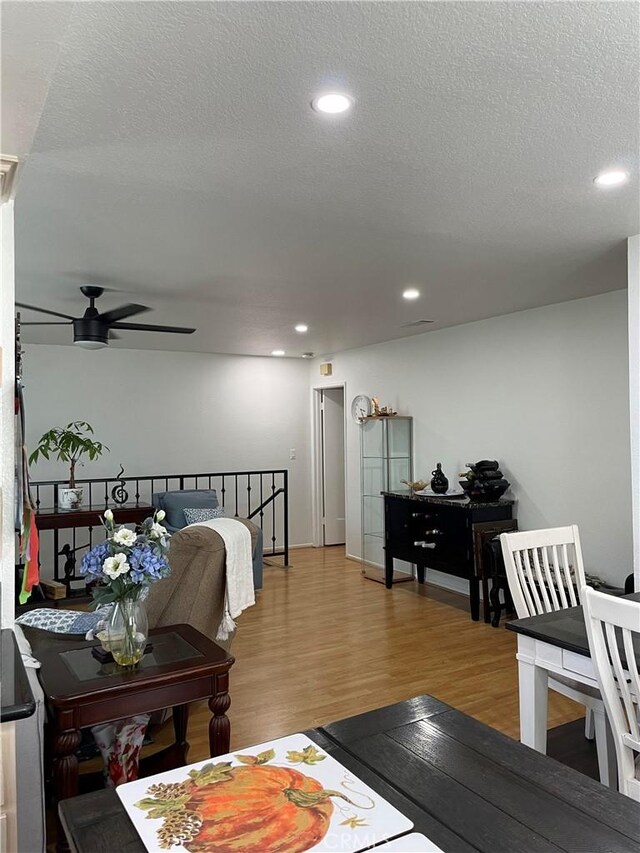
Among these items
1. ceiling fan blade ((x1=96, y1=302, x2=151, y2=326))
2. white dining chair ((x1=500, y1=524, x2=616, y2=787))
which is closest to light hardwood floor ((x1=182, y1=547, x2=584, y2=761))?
white dining chair ((x1=500, y1=524, x2=616, y2=787))

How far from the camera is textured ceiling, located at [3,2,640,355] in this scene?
57.9 inches

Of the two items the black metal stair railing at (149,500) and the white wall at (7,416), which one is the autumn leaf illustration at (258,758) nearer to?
the white wall at (7,416)

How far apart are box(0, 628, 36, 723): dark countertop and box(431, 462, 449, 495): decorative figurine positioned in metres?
4.37

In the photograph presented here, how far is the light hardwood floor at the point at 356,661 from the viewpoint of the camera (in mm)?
3291

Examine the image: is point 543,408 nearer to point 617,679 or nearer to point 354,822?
point 617,679

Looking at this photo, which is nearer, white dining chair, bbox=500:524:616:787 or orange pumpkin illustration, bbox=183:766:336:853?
orange pumpkin illustration, bbox=183:766:336:853

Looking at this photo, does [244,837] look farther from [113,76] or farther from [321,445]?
[321,445]

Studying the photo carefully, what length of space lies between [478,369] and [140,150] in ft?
13.8

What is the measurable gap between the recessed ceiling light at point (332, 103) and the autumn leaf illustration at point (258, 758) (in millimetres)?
1710

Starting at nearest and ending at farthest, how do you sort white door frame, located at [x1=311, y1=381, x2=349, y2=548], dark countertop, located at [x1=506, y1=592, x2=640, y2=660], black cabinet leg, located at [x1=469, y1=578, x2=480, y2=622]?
dark countertop, located at [x1=506, y1=592, x2=640, y2=660], black cabinet leg, located at [x1=469, y1=578, x2=480, y2=622], white door frame, located at [x1=311, y1=381, x2=349, y2=548]

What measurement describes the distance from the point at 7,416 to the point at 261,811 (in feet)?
4.57

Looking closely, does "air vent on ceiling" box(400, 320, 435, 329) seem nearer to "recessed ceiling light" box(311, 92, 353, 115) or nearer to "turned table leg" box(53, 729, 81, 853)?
"recessed ceiling light" box(311, 92, 353, 115)

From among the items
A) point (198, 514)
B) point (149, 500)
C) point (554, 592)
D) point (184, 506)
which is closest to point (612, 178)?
point (554, 592)

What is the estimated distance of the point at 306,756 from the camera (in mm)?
1303
